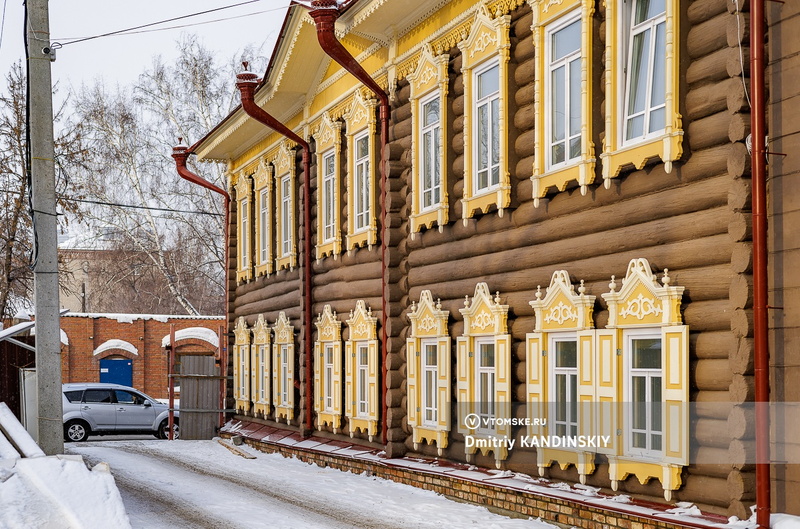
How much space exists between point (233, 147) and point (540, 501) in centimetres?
1478

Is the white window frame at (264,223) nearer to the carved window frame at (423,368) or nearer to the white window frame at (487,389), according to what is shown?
the carved window frame at (423,368)

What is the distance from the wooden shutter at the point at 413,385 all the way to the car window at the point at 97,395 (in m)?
12.8

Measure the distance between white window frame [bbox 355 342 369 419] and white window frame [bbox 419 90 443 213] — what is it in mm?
2969

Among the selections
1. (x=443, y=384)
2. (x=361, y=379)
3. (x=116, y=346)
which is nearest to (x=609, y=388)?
(x=443, y=384)

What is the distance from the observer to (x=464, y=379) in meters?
12.6

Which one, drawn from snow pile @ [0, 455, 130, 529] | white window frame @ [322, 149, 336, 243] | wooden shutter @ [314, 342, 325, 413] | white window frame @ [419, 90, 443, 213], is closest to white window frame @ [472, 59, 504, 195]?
white window frame @ [419, 90, 443, 213]

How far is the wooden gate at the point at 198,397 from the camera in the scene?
75.8 ft

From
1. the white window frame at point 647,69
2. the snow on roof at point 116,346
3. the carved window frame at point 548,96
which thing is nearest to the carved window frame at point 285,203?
the carved window frame at point 548,96

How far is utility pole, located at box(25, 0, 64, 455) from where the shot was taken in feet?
34.1

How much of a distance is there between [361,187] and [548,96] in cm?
571

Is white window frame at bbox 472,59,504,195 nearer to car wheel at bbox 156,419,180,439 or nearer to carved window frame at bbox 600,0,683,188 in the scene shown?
carved window frame at bbox 600,0,683,188

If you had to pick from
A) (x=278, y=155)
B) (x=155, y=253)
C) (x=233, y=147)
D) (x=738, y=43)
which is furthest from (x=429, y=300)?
(x=155, y=253)

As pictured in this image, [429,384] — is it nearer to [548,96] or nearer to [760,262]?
[548,96]

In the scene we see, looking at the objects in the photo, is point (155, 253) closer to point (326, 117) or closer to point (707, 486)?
point (326, 117)
